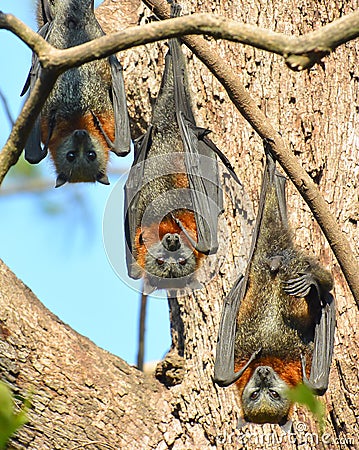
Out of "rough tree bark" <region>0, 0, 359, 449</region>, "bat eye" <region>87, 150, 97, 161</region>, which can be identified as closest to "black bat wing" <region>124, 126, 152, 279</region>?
"bat eye" <region>87, 150, 97, 161</region>

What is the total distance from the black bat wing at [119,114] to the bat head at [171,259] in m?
0.78

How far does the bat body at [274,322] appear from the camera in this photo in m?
5.03

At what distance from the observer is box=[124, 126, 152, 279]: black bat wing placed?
560cm

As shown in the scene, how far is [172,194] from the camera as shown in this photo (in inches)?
221

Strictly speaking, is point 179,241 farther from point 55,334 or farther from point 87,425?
point 87,425

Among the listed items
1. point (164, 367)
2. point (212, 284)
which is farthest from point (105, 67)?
point (164, 367)

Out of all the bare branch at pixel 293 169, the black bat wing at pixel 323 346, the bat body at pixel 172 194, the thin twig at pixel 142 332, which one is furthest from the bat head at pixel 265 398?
the thin twig at pixel 142 332

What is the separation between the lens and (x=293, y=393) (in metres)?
1.76

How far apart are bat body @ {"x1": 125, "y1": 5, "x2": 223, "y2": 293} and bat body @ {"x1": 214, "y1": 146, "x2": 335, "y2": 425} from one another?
16.5 inches

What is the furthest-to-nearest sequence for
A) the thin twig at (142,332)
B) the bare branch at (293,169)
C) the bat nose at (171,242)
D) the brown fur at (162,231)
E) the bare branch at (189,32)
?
the thin twig at (142,332)
the brown fur at (162,231)
the bat nose at (171,242)
the bare branch at (293,169)
the bare branch at (189,32)

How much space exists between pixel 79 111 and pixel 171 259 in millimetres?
1397

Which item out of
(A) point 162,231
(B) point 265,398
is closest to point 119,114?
(A) point 162,231

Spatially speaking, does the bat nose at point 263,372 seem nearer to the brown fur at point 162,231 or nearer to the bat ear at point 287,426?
the bat ear at point 287,426

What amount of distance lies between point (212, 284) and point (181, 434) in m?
1.20
